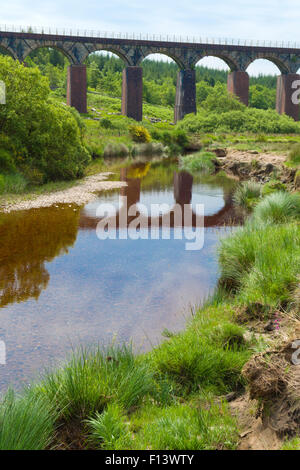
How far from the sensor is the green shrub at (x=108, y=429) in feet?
10.6

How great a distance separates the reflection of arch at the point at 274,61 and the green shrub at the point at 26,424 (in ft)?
172

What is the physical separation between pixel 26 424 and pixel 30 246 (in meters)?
6.67

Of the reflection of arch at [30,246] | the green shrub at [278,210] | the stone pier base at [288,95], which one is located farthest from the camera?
the stone pier base at [288,95]

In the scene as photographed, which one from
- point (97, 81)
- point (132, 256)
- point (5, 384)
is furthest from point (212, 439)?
point (97, 81)

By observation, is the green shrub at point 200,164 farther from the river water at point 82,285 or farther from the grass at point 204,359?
the grass at point 204,359

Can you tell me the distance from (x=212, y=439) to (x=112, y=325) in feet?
9.52

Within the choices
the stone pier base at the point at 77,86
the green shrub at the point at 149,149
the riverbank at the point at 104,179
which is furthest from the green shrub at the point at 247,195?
the stone pier base at the point at 77,86

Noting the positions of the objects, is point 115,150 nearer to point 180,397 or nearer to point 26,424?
point 180,397

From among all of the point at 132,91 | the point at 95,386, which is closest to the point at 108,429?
the point at 95,386

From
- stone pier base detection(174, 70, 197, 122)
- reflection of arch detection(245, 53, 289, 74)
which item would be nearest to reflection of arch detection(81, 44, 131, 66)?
stone pier base detection(174, 70, 197, 122)

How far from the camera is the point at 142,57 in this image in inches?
1885

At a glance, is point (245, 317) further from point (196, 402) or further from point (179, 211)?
point (179, 211)

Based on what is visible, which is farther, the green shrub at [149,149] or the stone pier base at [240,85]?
the stone pier base at [240,85]
